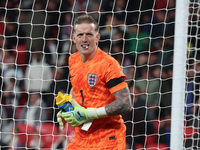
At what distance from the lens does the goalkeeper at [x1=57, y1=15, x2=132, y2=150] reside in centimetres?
137

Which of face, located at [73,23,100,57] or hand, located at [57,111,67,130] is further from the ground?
face, located at [73,23,100,57]

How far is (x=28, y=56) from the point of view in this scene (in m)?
3.46

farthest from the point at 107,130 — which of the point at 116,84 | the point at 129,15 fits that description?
the point at 129,15

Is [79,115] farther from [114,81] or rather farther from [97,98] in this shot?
[114,81]

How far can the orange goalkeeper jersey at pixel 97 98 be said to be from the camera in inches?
55.3

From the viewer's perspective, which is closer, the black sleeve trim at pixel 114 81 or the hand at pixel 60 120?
the black sleeve trim at pixel 114 81

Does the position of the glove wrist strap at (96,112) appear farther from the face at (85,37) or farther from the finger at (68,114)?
the face at (85,37)

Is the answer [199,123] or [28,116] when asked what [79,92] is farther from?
[199,123]

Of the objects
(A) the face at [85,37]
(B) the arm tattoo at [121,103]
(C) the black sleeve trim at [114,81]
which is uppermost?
(A) the face at [85,37]

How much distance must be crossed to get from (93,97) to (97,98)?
0.07ft

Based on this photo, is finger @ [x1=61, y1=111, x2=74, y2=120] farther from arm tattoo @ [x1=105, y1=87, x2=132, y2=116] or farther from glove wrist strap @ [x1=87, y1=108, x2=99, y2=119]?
arm tattoo @ [x1=105, y1=87, x2=132, y2=116]

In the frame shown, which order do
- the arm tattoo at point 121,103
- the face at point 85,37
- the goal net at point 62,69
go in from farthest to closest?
the goal net at point 62,69 < the face at point 85,37 < the arm tattoo at point 121,103

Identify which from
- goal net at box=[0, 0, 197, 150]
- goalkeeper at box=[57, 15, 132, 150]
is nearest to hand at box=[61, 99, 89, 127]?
goalkeeper at box=[57, 15, 132, 150]

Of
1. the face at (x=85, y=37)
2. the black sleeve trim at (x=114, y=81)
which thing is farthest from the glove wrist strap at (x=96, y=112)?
the face at (x=85, y=37)
